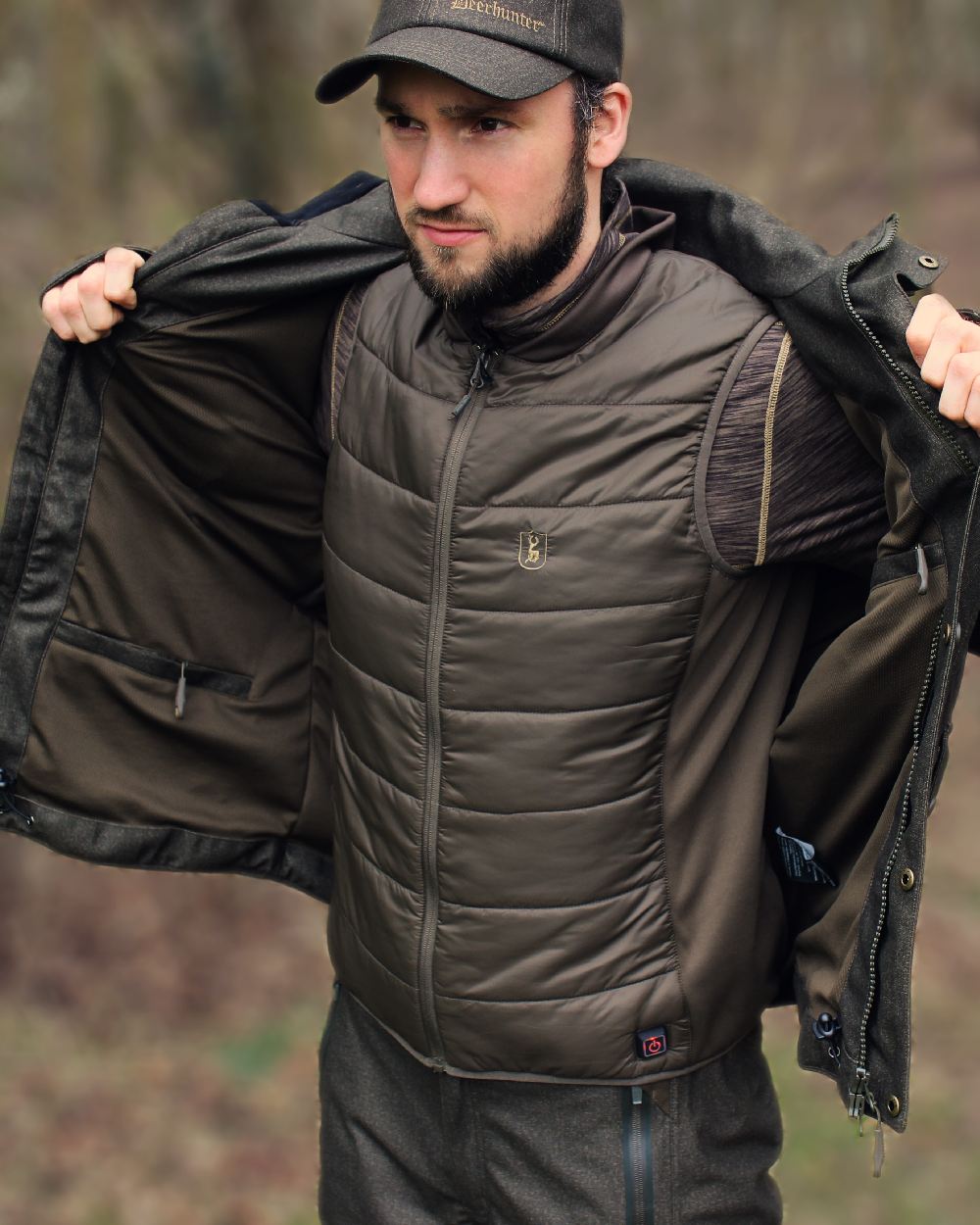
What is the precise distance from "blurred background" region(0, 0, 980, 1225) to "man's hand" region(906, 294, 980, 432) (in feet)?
9.59

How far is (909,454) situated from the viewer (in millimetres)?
1809

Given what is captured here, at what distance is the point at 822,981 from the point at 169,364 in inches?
49.2

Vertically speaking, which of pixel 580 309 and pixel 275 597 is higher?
pixel 580 309

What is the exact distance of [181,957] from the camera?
184 inches

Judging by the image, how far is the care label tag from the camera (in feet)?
7.01

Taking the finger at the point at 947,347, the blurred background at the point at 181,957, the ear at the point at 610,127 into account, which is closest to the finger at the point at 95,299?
the ear at the point at 610,127

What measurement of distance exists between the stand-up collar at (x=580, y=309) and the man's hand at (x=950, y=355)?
1.32 feet

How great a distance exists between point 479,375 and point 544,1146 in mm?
1057

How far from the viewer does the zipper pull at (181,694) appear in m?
2.42

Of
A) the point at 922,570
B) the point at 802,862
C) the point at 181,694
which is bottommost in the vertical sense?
the point at 802,862

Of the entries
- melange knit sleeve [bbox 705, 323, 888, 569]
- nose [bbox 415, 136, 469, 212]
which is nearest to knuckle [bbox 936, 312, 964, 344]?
melange knit sleeve [bbox 705, 323, 888, 569]

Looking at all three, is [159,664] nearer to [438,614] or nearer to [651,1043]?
[438,614]

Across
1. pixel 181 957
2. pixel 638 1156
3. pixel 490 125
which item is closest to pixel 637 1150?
pixel 638 1156

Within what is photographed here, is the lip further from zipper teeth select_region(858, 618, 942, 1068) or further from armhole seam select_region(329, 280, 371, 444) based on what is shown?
zipper teeth select_region(858, 618, 942, 1068)
